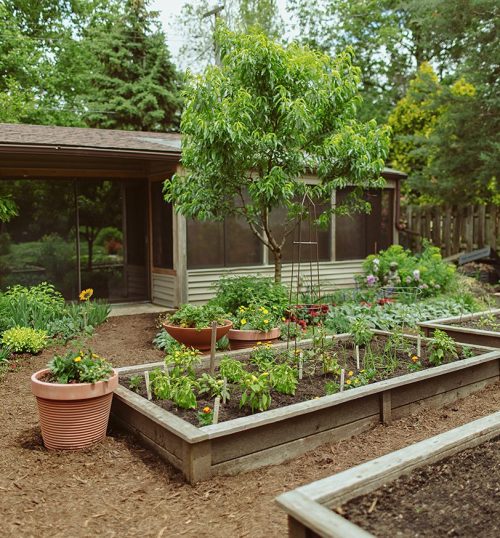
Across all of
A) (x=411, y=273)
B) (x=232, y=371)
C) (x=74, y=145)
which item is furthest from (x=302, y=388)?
(x=411, y=273)

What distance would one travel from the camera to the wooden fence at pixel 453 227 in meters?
11.3

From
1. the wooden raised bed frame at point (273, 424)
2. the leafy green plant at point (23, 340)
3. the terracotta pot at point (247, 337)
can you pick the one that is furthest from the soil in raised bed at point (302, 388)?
the leafy green plant at point (23, 340)

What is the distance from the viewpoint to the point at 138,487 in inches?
115

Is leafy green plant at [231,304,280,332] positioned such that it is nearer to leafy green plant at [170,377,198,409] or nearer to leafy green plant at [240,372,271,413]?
leafy green plant at [170,377,198,409]

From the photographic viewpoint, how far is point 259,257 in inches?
373

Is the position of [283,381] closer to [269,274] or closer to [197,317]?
[197,317]

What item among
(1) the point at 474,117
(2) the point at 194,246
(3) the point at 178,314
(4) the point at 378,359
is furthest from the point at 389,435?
(1) the point at 474,117

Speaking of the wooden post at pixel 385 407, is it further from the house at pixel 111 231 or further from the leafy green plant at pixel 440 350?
the house at pixel 111 231

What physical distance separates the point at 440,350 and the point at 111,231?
21.0 feet

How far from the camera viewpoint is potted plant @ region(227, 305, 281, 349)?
5.66 metres

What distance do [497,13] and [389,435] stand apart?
9610mm

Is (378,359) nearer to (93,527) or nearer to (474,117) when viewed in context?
(93,527)

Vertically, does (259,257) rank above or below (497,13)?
below

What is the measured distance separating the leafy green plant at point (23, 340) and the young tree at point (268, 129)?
2.24 meters
